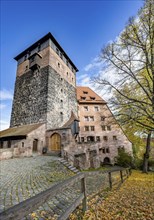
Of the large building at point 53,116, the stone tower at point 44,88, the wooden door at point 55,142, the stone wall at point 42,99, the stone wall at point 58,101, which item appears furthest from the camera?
the stone tower at point 44,88

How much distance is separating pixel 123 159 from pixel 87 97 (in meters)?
15.1

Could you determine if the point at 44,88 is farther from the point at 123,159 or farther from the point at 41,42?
the point at 123,159

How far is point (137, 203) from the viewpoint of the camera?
157 inches

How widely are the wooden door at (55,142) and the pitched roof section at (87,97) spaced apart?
12748 millimetres

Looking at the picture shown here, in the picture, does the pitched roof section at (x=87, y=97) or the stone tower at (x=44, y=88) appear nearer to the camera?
the stone tower at (x=44, y=88)

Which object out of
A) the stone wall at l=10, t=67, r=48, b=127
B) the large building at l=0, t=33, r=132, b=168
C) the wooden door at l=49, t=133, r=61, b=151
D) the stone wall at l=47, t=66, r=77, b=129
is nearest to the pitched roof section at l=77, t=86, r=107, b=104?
the large building at l=0, t=33, r=132, b=168

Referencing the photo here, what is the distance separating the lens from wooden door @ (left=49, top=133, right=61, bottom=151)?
1545 cm

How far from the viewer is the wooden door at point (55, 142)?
1545 centimetres

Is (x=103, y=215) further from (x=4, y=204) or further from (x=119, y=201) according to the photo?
(x=4, y=204)

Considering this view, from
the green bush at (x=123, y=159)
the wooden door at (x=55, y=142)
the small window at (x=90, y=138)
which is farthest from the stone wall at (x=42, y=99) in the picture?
the green bush at (x=123, y=159)

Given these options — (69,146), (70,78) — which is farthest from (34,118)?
(70,78)

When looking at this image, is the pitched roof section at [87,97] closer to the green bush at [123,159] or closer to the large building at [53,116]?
the large building at [53,116]

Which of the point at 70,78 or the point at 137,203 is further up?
the point at 70,78

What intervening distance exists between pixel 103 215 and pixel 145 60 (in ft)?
28.5
